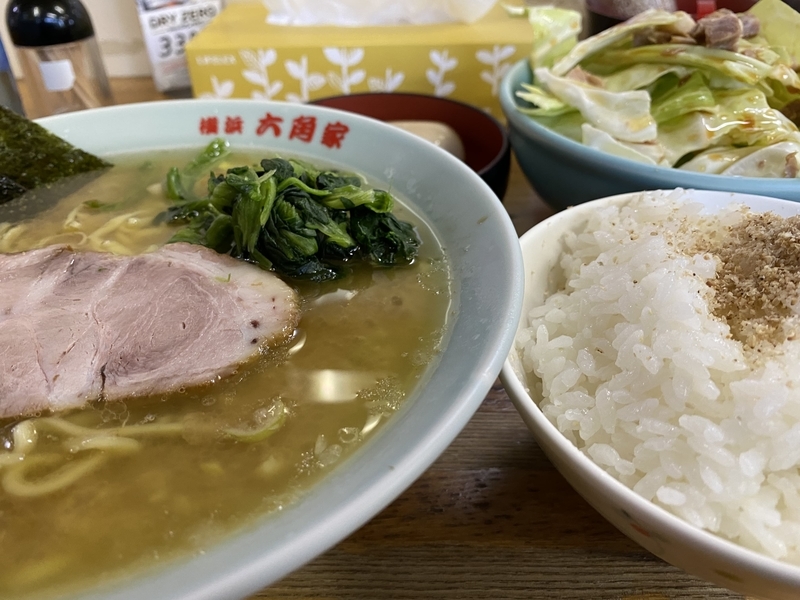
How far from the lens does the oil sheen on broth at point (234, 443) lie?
0.70 metres

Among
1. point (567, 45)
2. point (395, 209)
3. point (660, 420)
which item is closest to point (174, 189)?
point (395, 209)

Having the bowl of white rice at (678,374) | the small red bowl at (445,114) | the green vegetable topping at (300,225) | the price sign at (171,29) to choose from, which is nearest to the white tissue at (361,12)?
the price sign at (171,29)

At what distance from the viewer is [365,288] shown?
1167 mm

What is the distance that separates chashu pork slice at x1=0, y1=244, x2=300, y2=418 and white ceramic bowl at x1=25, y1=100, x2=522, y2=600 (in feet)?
1.16

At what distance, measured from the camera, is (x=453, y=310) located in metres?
1.04

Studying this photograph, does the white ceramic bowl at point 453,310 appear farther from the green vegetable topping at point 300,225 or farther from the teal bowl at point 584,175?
the teal bowl at point 584,175

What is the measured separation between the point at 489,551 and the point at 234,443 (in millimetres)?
476

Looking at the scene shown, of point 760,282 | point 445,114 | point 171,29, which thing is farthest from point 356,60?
point 760,282

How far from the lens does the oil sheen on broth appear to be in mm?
705

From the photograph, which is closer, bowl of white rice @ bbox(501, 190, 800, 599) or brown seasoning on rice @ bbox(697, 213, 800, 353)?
bowl of white rice @ bbox(501, 190, 800, 599)

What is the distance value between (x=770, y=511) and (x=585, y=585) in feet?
1.01

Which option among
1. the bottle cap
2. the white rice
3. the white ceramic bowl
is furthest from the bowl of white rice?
the bottle cap

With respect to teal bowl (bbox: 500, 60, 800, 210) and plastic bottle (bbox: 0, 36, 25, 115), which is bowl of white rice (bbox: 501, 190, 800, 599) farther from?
plastic bottle (bbox: 0, 36, 25, 115)

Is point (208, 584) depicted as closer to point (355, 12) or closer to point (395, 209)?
point (395, 209)
